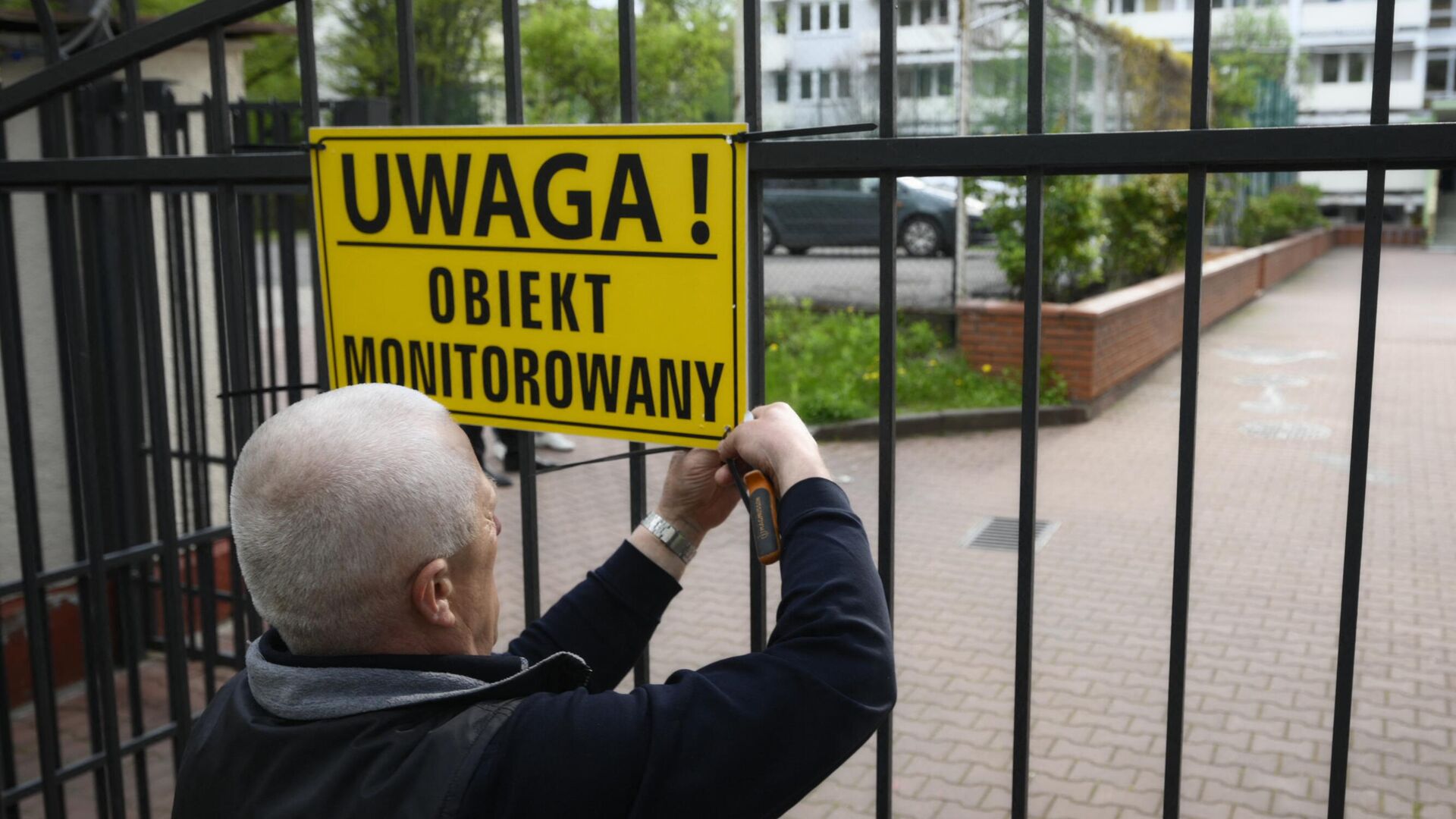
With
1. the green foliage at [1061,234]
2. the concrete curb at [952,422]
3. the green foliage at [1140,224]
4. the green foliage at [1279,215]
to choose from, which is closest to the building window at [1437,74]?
the green foliage at [1279,215]

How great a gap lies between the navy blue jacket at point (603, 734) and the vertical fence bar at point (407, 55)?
3.41 feet

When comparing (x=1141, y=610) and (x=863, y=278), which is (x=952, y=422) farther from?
(x=863, y=278)

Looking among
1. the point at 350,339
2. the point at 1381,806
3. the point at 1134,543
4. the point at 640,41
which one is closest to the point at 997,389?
the point at 1134,543

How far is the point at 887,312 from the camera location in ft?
5.93

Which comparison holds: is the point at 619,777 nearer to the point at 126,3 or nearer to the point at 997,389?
the point at 126,3

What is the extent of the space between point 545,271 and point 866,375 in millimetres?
10594

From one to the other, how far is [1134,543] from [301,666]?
7041mm

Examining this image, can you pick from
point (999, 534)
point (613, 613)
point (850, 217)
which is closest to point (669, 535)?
point (613, 613)

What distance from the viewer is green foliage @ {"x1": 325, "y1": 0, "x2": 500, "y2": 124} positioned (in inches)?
1021

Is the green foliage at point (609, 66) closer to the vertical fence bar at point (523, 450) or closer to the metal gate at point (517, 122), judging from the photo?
the metal gate at point (517, 122)

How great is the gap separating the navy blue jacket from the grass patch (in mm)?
9609

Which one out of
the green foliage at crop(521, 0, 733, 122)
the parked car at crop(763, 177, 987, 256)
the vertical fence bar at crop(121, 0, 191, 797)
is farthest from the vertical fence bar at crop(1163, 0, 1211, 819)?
the green foliage at crop(521, 0, 733, 122)

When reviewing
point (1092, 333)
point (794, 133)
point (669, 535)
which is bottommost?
point (1092, 333)

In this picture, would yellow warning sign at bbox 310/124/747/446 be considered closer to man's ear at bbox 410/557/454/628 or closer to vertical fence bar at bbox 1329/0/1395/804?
man's ear at bbox 410/557/454/628
